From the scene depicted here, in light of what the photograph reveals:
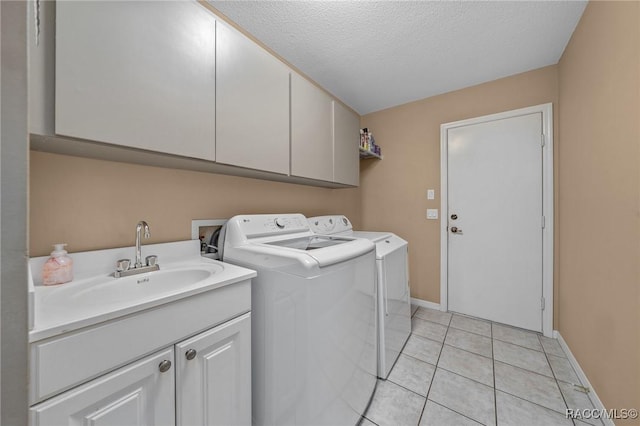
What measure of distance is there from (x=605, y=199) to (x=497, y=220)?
1.04 meters

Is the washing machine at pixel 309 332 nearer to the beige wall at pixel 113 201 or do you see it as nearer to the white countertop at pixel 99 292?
the white countertop at pixel 99 292

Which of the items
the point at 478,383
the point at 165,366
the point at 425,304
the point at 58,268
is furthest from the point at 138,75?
the point at 425,304

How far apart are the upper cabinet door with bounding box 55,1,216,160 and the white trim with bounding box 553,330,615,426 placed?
2.47 metres

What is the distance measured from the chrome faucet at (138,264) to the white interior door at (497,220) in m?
2.63

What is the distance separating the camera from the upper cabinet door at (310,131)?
1.69m

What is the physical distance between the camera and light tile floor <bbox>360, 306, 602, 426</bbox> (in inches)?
50.3

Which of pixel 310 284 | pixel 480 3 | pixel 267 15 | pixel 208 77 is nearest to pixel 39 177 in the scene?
pixel 208 77

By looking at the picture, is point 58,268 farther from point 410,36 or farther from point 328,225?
point 410,36

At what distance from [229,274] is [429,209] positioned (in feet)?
7.65

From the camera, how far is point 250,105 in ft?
4.43

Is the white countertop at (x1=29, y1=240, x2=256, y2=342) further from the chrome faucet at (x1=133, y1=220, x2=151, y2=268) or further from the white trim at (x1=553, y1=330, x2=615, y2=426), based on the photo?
the white trim at (x1=553, y1=330, x2=615, y2=426)

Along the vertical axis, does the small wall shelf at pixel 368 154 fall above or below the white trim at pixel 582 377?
above

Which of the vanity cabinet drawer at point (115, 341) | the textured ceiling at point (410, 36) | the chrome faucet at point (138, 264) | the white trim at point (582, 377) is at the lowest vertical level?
the white trim at point (582, 377)

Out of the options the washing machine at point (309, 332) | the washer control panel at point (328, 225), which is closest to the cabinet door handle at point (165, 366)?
the washing machine at point (309, 332)
